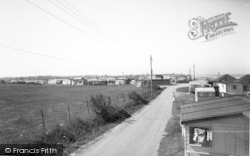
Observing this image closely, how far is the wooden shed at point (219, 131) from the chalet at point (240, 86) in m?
33.0

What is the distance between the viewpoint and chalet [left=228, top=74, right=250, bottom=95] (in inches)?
1465

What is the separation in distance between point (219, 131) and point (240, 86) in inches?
1403

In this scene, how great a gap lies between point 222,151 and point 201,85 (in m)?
35.2

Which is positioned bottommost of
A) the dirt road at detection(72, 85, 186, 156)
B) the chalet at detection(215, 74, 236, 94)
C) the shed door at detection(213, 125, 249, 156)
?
the dirt road at detection(72, 85, 186, 156)

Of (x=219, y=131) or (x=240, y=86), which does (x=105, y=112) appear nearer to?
(x=219, y=131)

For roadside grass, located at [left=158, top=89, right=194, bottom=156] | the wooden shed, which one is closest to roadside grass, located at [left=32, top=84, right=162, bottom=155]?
roadside grass, located at [left=158, top=89, right=194, bottom=156]

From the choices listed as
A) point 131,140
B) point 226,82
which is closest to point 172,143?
point 131,140

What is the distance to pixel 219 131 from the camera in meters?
8.89

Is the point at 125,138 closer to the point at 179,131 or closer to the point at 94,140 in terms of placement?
the point at 94,140

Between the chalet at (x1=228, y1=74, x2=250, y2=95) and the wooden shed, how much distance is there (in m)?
33.0

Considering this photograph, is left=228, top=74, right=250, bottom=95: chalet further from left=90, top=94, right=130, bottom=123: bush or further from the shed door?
the shed door

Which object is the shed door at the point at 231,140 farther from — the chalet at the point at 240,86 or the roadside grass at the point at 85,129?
the chalet at the point at 240,86

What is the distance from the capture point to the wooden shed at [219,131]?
851 centimetres

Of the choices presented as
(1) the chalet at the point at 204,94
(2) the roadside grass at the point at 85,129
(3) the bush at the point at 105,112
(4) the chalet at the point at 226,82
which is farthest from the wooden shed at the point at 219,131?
(4) the chalet at the point at 226,82
